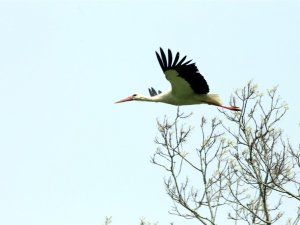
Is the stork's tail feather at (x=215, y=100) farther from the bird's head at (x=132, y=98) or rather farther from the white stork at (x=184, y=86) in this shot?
the bird's head at (x=132, y=98)

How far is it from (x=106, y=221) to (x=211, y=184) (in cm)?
219

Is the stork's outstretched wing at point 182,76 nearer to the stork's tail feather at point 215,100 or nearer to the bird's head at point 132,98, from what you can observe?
the stork's tail feather at point 215,100

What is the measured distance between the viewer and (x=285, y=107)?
8.36 metres

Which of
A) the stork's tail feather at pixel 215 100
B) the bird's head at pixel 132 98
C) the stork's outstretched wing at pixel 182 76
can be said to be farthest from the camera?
the bird's head at pixel 132 98

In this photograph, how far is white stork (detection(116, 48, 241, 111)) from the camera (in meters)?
7.55

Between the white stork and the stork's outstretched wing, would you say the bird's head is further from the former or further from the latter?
the stork's outstretched wing

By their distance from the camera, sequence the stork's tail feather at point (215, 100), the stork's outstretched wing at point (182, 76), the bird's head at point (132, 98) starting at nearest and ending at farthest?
the stork's outstretched wing at point (182, 76), the stork's tail feather at point (215, 100), the bird's head at point (132, 98)

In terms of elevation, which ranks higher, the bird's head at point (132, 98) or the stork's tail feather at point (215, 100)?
the bird's head at point (132, 98)

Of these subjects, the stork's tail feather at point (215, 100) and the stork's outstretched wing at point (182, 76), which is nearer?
the stork's outstretched wing at point (182, 76)

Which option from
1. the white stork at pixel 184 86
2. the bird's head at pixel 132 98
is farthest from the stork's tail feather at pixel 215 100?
the bird's head at pixel 132 98

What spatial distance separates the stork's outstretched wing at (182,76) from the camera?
7.50 meters

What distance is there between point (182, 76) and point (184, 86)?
33cm

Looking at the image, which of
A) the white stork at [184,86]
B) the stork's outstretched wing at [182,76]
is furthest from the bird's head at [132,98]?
the stork's outstretched wing at [182,76]

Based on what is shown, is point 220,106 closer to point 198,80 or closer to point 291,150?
point 198,80
